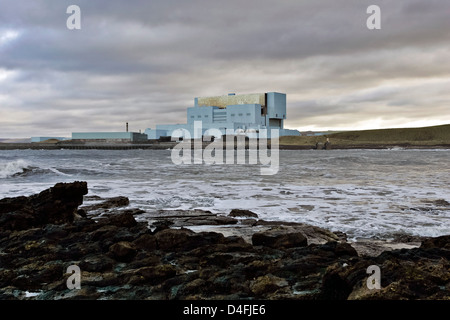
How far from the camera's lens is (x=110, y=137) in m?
108

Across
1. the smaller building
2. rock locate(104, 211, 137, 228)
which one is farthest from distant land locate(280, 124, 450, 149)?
rock locate(104, 211, 137, 228)

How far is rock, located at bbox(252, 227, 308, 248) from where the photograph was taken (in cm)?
600

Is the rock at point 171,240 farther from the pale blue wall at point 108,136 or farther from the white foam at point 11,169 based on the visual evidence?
the pale blue wall at point 108,136

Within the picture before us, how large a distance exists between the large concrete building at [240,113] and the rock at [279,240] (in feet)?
283

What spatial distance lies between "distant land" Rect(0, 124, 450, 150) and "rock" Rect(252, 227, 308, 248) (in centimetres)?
9074

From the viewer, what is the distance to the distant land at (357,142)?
98.7 m

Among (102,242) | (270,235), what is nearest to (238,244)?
(270,235)

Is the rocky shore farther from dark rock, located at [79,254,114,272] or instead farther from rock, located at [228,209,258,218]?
rock, located at [228,209,258,218]

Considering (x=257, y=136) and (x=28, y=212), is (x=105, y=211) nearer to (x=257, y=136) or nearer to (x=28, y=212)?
(x=28, y=212)

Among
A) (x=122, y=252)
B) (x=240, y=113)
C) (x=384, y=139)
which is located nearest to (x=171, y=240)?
(x=122, y=252)

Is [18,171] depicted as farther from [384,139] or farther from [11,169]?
[384,139]

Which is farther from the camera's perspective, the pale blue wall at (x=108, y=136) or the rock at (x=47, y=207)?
the pale blue wall at (x=108, y=136)

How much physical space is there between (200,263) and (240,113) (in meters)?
90.5

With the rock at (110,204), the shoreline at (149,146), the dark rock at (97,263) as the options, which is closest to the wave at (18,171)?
the rock at (110,204)
